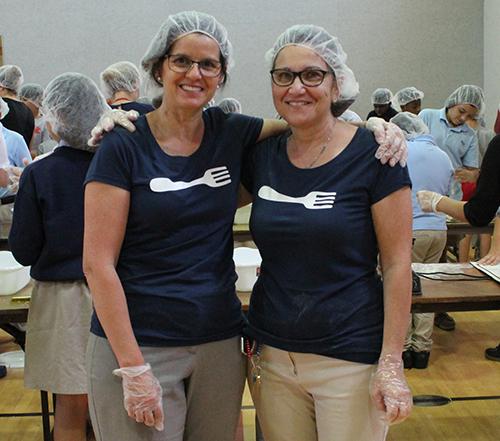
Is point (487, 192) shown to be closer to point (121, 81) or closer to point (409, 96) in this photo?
point (121, 81)

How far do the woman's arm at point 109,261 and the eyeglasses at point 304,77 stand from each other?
501mm

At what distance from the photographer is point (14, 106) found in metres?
4.64

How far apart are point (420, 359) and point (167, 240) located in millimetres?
2595

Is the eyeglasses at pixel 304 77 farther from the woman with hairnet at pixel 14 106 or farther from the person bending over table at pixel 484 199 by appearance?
the woman with hairnet at pixel 14 106

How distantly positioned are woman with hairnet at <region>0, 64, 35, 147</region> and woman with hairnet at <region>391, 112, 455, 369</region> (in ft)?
10.6

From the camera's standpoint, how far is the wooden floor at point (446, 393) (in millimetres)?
2666

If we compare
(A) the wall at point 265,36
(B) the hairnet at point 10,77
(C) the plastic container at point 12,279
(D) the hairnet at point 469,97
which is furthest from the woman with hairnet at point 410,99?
(C) the plastic container at point 12,279

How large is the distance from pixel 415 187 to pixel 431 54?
16.9 feet

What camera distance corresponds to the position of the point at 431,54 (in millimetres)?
7855

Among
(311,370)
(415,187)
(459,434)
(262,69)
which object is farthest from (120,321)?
(262,69)

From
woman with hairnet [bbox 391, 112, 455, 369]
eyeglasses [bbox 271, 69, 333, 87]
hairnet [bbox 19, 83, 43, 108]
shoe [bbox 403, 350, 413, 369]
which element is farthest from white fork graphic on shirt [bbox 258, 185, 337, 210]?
hairnet [bbox 19, 83, 43, 108]

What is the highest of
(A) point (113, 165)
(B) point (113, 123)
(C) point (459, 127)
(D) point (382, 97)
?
(D) point (382, 97)

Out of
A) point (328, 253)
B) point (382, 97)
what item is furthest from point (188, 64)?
point (382, 97)

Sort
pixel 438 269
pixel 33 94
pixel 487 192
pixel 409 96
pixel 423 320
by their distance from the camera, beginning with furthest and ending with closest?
1. pixel 409 96
2. pixel 33 94
3. pixel 423 320
4. pixel 438 269
5. pixel 487 192
